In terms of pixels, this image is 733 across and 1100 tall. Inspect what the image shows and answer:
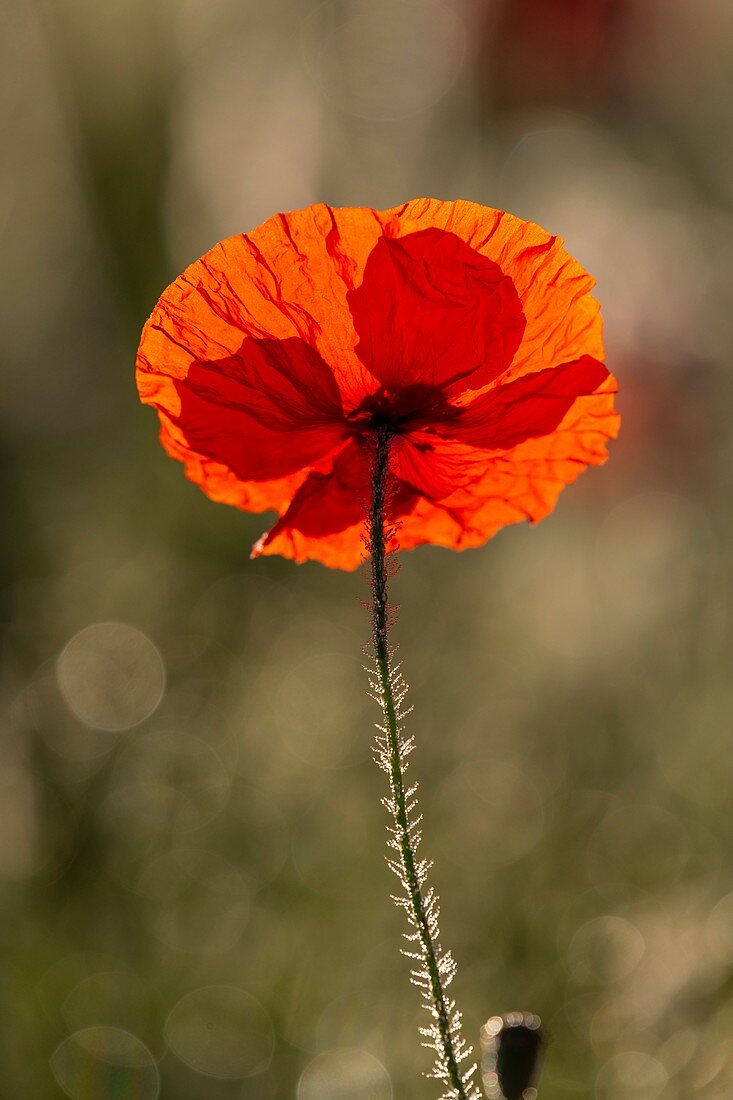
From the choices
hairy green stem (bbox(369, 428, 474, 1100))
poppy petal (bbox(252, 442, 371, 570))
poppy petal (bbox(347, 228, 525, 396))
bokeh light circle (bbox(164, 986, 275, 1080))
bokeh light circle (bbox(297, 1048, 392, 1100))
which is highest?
poppy petal (bbox(347, 228, 525, 396))

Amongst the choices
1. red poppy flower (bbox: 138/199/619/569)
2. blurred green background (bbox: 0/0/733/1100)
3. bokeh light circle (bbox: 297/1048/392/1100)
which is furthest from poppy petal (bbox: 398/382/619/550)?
bokeh light circle (bbox: 297/1048/392/1100)

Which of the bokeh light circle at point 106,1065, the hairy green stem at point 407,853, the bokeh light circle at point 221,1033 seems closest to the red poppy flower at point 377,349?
the hairy green stem at point 407,853

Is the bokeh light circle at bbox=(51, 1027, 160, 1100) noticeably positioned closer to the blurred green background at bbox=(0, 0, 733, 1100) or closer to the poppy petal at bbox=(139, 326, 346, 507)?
the blurred green background at bbox=(0, 0, 733, 1100)

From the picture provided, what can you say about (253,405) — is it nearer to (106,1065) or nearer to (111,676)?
(106,1065)

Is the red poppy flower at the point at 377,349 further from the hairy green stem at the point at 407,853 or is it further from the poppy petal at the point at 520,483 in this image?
the hairy green stem at the point at 407,853

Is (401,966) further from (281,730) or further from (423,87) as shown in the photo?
(423,87)

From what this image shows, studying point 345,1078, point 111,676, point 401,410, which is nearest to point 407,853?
point 401,410
